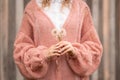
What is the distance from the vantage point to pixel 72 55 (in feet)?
4.50

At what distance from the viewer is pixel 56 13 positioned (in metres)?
1.44

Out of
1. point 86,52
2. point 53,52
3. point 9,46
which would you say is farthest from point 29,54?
point 9,46

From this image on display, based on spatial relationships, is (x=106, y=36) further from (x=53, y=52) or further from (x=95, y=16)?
(x=53, y=52)

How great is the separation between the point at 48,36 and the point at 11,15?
0.64 metres

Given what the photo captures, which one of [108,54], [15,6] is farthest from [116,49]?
[15,6]

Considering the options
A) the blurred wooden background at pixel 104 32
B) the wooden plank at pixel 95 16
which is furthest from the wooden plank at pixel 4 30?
the wooden plank at pixel 95 16

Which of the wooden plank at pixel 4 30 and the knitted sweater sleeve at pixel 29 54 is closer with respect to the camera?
the knitted sweater sleeve at pixel 29 54

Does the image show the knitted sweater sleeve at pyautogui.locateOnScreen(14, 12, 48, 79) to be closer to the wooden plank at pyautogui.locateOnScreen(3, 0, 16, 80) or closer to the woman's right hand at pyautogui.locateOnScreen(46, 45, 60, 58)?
the woman's right hand at pyautogui.locateOnScreen(46, 45, 60, 58)

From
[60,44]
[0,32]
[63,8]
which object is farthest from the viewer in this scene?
[0,32]

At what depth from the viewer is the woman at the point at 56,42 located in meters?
1.38

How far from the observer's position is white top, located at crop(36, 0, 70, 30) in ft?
4.67

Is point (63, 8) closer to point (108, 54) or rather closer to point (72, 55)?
point (72, 55)

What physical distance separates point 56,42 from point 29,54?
0.11m

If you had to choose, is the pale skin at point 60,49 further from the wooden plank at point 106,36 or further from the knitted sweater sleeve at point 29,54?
the wooden plank at point 106,36
